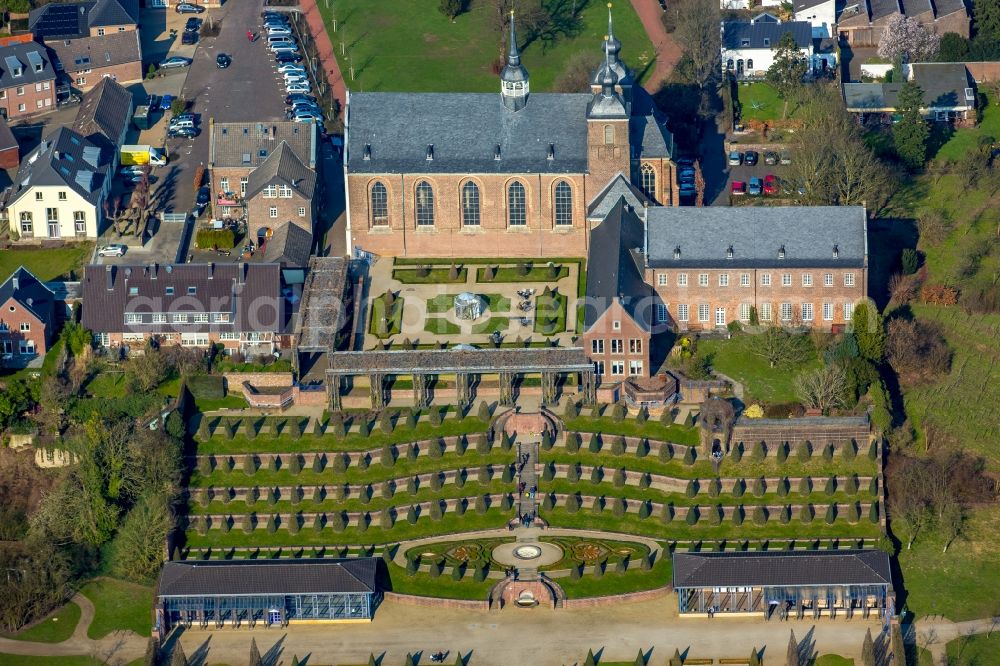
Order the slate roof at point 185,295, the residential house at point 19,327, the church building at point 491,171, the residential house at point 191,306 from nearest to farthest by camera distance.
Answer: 1. the residential house at point 191,306
2. the slate roof at point 185,295
3. the residential house at point 19,327
4. the church building at point 491,171

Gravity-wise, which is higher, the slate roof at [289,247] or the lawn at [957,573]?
the slate roof at [289,247]

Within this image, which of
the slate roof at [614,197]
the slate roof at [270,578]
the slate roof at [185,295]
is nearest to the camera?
the slate roof at [270,578]

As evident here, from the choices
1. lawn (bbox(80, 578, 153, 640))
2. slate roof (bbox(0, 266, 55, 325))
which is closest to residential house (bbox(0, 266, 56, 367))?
slate roof (bbox(0, 266, 55, 325))

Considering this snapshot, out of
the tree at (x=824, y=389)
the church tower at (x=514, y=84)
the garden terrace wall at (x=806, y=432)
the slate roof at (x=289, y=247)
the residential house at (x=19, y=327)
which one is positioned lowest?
the garden terrace wall at (x=806, y=432)

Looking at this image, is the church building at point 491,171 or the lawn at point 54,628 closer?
the lawn at point 54,628

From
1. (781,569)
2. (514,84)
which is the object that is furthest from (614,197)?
(781,569)

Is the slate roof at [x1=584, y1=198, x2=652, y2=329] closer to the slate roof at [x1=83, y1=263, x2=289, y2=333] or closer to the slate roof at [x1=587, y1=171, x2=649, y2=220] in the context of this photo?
the slate roof at [x1=587, y1=171, x2=649, y2=220]

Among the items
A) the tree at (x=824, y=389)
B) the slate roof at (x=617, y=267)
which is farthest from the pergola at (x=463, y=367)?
the tree at (x=824, y=389)

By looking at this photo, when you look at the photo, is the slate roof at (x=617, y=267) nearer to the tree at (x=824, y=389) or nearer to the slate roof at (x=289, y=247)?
the tree at (x=824, y=389)
